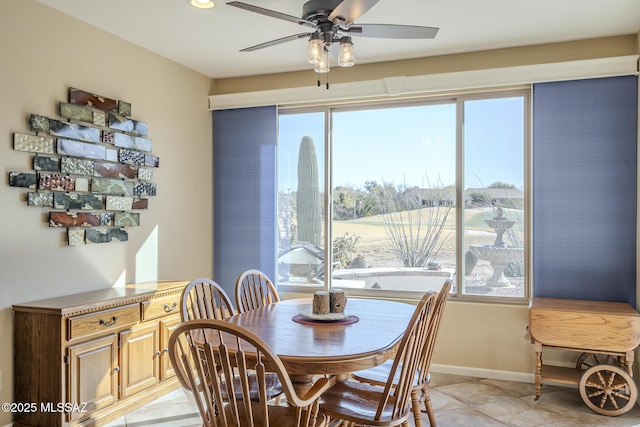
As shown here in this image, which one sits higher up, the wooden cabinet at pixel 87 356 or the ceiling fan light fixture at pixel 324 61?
the ceiling fan light fixture at pixel 324 61

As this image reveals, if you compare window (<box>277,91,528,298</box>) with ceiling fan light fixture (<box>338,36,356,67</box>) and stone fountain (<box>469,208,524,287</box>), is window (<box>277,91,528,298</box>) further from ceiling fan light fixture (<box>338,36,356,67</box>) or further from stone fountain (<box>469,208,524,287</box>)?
ceiling fan light fixture (<box>338,36,356,67</box>)

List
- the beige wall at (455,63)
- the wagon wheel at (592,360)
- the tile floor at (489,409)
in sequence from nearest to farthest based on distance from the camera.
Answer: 1. the tile floor at (489,409)
2. the wagon wheel at (592,360)
3. the beige wall at (455,63)

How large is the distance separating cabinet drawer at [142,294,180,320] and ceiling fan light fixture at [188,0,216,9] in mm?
1966

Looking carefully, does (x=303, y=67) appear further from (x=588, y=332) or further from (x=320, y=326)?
(x=588, y=332)

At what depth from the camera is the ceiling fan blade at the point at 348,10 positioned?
2.16m

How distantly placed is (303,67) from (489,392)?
307cm

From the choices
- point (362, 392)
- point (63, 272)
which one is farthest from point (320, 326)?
point (63, 272)

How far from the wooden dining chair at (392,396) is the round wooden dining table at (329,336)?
0.09 metres

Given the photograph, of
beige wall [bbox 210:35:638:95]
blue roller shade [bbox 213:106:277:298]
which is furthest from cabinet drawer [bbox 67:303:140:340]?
beige wall [bbox 210:35:638:95]

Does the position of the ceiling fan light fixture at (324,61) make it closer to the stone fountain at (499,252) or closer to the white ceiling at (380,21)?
the white ceiling at (380,21)

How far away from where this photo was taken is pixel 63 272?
3074 millimetres

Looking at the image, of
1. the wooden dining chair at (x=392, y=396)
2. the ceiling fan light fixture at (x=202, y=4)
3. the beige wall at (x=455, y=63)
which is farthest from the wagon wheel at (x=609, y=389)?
the ceiling fan light fixture at (x=202, y=4)

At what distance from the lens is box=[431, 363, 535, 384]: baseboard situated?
12.2 feet

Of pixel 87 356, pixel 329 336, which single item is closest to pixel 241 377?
pixel 329 336
